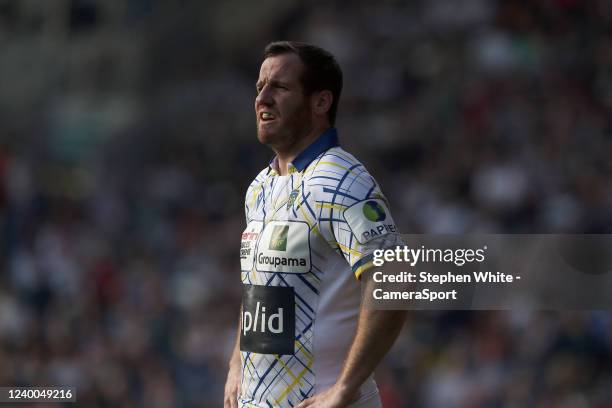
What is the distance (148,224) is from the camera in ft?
40.5

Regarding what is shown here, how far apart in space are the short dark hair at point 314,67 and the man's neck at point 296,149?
0.08m

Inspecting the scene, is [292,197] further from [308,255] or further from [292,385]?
[292,385]

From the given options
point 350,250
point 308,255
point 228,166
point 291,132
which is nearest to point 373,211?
point 350,250

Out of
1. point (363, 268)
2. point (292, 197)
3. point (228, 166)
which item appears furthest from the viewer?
point (228, 166)

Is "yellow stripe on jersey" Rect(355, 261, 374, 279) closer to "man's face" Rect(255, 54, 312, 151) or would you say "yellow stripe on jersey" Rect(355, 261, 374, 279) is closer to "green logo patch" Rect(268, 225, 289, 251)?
"green logo patch" Rect(268, 225, 289, 251)

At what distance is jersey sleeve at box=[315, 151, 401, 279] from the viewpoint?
11.8ft

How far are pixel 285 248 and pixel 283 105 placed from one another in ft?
1.75

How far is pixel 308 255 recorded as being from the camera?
3746 millimetres

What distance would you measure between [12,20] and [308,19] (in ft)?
15.2

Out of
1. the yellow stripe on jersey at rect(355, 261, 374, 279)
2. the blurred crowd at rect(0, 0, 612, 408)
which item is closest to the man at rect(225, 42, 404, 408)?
the yellow stripe on jersey at rect(355, 261, 374, 279)

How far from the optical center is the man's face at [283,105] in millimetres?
3953

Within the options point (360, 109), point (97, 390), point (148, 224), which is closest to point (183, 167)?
point (148, 224)

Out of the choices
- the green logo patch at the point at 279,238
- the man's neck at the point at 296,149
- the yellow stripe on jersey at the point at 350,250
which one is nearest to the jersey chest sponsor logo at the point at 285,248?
the green logo patch at the point at 279,238

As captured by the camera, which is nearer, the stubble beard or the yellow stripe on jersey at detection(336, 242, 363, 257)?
the yellow stripe on jersey at detection(336, 242, 363, 257)
